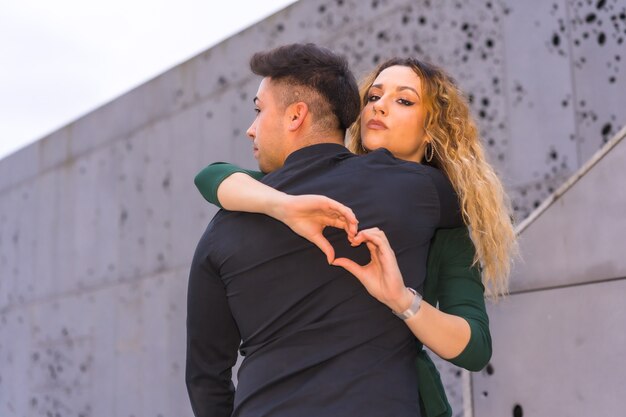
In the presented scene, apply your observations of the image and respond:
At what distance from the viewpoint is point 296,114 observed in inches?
64.1

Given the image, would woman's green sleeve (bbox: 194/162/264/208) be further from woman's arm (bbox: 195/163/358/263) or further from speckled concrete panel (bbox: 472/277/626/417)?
speckled concrete panel (bbox: 472/277/626/417)

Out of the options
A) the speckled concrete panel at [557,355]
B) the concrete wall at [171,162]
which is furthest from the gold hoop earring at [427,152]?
the concrete wall at [171,162]

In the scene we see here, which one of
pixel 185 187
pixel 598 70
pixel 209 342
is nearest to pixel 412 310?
pixel 209 342

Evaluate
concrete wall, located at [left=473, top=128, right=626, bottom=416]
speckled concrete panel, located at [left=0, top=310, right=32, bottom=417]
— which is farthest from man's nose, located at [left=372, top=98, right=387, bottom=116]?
speckled concrete panel, located at [left=0, top=310, right=32, bottom=417]

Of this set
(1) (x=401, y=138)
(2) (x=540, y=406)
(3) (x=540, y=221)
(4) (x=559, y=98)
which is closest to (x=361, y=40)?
(4) (x=559, y=98)

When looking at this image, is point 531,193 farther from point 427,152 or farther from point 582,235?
point 427,152

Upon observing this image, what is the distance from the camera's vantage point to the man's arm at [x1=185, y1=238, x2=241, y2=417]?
5.22ft

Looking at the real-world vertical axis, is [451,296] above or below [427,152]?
below

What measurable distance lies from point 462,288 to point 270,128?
47 cm

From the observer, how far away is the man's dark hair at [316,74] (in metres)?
1.64

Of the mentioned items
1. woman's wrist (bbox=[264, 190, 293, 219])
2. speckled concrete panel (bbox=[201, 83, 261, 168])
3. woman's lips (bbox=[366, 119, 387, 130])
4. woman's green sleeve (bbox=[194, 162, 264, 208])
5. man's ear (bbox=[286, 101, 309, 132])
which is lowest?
woman's wrist (bbox=[264, 190, 293, 219])

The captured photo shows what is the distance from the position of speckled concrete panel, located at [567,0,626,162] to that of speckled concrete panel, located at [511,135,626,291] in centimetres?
96

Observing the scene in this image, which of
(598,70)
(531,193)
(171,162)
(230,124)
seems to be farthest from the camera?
(171,162)

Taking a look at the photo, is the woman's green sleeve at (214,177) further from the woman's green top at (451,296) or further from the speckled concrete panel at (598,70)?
the speckled concrete panel at (598,70)
